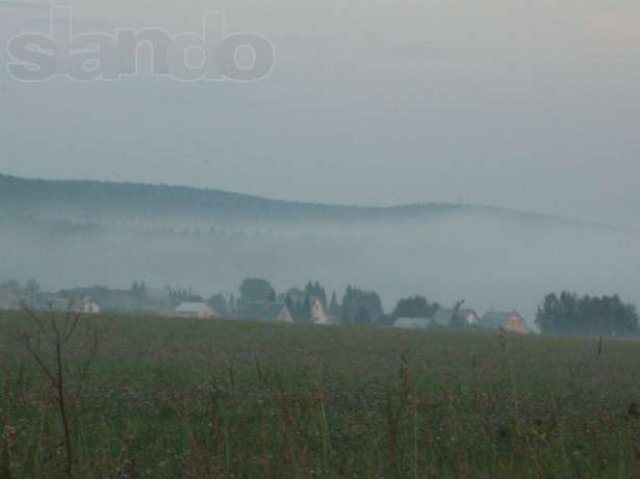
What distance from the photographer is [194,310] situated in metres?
48.2

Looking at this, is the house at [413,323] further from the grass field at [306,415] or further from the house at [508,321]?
the grass field at [306,415]

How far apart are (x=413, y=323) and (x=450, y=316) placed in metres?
3.14

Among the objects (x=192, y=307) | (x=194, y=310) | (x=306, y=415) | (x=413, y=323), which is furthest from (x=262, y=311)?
(x=306, y=415)

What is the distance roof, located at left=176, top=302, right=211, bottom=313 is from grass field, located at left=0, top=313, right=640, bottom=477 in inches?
756

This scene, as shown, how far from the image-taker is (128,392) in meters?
15.6

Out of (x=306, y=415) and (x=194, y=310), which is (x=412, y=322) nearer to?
(x=194, y=310)

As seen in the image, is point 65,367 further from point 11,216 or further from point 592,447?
point 11,216

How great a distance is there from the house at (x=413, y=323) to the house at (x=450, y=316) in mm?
658

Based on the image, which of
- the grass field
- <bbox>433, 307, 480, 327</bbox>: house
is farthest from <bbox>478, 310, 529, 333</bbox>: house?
the grass field

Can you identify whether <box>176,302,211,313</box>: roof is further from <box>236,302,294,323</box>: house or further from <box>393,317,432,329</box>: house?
<box>393,317,432,329</box>: house

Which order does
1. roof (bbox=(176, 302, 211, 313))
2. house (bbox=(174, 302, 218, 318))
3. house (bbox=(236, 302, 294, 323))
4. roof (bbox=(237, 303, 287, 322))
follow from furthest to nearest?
roof (bbox=(237, 303, 287, 322)) → house (bbox=(236, 302, 294, 323)) → roof (bbox=(176, 302, 211, 313)) → house (bbox=(174, 302, 218, 318))

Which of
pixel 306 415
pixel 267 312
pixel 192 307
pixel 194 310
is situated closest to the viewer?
pixel 306 415

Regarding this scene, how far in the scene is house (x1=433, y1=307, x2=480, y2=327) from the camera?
5244 cm

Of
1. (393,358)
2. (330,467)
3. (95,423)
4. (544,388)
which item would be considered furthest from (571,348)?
(330,467)
